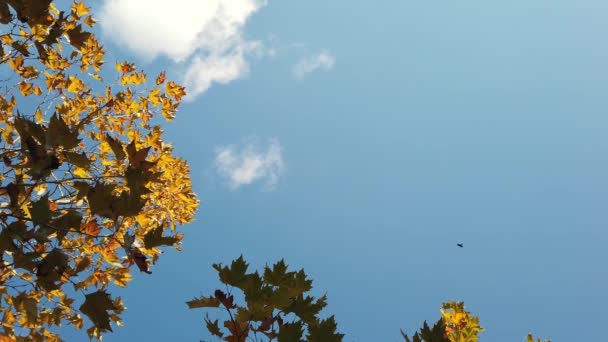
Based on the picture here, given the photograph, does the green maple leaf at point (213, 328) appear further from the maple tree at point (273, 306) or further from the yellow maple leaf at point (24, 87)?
the yellow maple leaf at point (24, 87)

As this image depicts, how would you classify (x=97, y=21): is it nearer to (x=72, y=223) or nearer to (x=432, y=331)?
(x=72, y=223)

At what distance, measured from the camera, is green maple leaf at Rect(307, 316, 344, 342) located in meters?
1.77

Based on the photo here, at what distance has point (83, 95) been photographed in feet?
23.3

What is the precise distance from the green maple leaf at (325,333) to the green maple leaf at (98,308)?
811mm

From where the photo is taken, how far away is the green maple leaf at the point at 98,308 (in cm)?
173

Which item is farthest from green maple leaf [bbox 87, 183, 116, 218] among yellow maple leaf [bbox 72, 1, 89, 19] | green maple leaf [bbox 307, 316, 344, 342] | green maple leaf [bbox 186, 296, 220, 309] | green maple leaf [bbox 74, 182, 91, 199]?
yellow maple leaf [bbox 72, 1, 89, 19]

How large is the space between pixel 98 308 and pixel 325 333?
93cm

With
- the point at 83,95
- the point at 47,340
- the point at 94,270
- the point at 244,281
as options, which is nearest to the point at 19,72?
the point at 83,95

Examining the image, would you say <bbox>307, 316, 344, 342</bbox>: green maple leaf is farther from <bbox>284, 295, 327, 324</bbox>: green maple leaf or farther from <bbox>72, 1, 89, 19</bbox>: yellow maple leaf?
<bbox>72, 1, 89, 19</bbox>: yellow maple leaf

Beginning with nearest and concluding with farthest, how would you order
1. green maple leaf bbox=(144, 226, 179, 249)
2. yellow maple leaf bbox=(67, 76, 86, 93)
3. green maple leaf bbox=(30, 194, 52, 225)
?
1. green maple leaf bbox=(30, 194, 52, 225)
2. green maple leaf bbox=(144, 226, 179, 249)
3. yellow maple leaf bbox=(67, 76, 86, 93)

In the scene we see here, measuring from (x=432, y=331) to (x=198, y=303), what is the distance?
1.14m

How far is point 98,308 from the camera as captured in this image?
1759 millimetres

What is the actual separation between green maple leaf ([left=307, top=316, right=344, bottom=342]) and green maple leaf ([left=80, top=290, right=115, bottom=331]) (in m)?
0.81

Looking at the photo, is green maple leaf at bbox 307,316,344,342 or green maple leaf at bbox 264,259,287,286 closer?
green maple leaf at bbox 307,316,344,342
